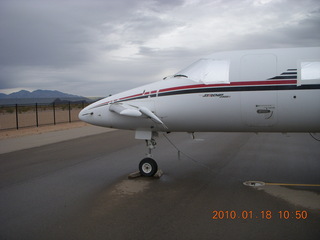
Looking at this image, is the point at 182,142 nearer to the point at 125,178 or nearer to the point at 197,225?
the point at 125,178

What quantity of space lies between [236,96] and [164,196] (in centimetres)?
254

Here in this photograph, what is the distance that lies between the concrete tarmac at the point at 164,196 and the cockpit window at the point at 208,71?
2.39 meters

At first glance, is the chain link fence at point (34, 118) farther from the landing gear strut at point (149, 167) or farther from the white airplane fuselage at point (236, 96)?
the white airplane fuselage at point (236, 96)

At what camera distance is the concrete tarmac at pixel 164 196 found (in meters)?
4.84

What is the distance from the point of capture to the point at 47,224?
514 centimetres

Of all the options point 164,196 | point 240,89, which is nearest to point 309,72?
point 240,89

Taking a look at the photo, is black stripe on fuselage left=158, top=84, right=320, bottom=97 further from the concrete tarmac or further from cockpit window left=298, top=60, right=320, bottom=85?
the concrete tarmac

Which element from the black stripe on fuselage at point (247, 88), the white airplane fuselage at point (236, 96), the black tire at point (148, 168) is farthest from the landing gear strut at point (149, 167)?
the black stripe on fuselage at point (247, 88)

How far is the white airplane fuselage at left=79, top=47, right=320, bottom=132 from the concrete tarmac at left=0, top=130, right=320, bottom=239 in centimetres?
142

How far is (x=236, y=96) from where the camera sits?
6652 millimetres

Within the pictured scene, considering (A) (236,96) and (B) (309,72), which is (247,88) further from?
(B) (309,72)

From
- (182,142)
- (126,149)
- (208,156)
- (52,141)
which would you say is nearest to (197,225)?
(208,156)

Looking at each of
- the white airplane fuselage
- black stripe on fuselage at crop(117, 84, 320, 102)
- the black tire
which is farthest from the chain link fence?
black stripe on fuselage at crop(117, 84, 320, 102)

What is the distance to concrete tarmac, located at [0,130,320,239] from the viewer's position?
191 inches
